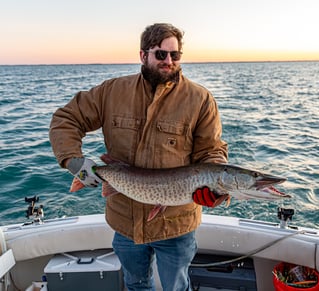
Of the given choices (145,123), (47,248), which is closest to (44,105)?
(47,248)

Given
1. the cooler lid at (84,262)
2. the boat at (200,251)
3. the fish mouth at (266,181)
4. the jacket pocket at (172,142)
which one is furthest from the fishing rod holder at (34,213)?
the fish mouth at (266,181)

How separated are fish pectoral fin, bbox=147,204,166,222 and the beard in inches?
32.2

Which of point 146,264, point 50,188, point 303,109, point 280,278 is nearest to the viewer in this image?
point 146,264

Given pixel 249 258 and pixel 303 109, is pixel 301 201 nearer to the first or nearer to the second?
pixel 249 258

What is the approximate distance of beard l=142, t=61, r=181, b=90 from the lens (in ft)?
7.91

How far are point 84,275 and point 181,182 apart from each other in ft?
5.48

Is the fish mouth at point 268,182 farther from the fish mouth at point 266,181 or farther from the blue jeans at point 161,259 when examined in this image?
the blue jeans at point 161,259

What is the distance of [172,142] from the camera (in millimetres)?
2406

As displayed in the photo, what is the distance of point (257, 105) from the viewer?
19.1m

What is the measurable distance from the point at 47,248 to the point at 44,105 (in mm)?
17218

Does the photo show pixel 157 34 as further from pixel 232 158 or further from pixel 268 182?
pixel 232 158

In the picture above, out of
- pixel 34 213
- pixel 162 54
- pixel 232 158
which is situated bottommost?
pixel 232 158

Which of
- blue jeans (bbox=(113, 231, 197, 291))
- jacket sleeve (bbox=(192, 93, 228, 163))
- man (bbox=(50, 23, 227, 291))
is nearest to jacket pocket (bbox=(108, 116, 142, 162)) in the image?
man (bbox=(50, 23, 227, 291))

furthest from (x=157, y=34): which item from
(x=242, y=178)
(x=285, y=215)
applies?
(x=285, y=215)
